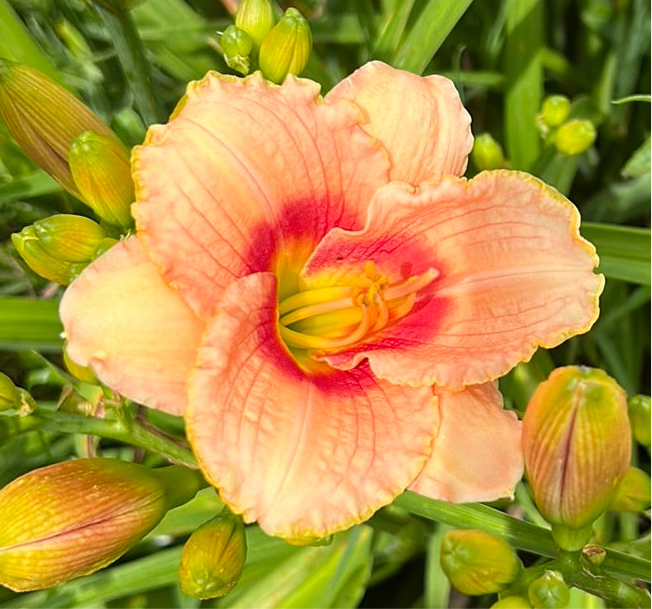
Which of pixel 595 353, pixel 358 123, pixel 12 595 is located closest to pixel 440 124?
pixel 358 123

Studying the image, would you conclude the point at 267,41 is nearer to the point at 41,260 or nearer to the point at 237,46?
the point at 237,46

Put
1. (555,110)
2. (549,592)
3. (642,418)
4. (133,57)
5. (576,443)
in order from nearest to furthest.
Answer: (576,443) < (549,592) < (642,418) < (133,57) < (555,110)

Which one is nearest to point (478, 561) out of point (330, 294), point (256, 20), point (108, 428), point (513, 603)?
point (513, 603)

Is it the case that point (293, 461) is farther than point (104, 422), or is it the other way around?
point (104, 422)

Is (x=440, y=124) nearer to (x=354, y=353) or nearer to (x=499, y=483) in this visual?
(x=354, y=353)

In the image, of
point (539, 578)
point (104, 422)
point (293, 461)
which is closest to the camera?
point (293, 461)

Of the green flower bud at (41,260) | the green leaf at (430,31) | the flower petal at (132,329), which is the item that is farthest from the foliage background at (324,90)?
the flower petal at (132,329)

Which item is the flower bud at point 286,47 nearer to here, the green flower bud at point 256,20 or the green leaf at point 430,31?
the green flower bud at point 256,20

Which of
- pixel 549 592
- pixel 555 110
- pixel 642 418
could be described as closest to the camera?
pixel 549 592
